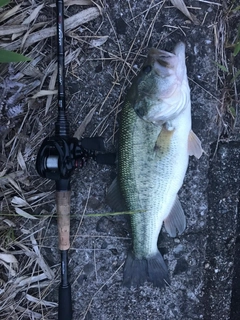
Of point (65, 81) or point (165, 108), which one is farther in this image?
point (65, 81)

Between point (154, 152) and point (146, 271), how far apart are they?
750mm

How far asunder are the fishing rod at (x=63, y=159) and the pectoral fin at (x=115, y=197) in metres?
0.16

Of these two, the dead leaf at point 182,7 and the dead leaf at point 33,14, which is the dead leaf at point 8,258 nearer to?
the dead leaf at point 33,14

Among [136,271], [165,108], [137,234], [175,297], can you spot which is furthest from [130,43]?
[175,297]

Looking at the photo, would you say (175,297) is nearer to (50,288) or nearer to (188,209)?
(188,209)

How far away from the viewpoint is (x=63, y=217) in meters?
2.17

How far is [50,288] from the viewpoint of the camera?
94.6 inches

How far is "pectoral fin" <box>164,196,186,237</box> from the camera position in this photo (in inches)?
85.4

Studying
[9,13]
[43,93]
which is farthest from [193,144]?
[9,13]

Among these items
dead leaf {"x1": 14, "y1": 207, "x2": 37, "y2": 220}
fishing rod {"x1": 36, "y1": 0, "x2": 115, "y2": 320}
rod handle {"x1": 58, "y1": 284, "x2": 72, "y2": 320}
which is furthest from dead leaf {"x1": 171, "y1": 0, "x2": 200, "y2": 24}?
rod handle {"x1": 58, "y1": 284, "x2": 72, "y2": 320}

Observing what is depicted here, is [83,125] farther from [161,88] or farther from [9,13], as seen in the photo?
[9,13]

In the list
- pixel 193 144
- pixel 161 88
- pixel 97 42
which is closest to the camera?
pixel 161 88

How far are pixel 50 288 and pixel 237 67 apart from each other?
1.88 m

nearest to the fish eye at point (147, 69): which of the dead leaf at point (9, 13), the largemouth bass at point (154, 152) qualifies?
the largemouth bass at point (154, 152)
